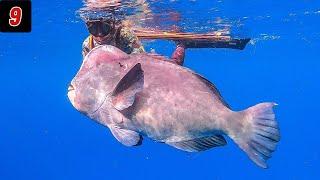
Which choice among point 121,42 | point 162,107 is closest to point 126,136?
point 162,107

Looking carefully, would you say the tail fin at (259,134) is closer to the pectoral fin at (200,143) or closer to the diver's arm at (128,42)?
the pectoral fin at (200,143)

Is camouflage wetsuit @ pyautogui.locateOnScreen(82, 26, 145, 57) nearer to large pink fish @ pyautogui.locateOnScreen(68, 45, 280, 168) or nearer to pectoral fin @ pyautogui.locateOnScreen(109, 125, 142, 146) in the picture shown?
large pink fish @ pyautogui.locateOnScreen(68, 45, 280, 168)

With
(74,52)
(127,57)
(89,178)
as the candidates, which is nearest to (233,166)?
(89,178)

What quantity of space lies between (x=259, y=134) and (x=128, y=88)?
1.05 meters

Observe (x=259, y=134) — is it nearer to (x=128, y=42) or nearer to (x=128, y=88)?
(x=128, y=88)

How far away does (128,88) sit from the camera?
321 centimetres

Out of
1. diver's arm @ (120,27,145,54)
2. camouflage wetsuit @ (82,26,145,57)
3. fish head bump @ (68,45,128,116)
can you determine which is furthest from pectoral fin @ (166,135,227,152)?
diver's arm @ (120,27,145,54)

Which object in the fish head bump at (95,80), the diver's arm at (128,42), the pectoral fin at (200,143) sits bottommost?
the pectoral fin at (200,143)

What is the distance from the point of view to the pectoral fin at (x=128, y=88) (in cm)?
314

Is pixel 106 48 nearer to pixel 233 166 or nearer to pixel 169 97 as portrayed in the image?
pixel 169 97

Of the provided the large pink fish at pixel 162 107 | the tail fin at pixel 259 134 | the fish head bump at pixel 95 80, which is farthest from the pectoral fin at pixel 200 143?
the fish head bump at pixel 95 80

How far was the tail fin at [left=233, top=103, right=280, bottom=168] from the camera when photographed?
3.04m

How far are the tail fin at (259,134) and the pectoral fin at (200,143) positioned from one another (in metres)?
0.16

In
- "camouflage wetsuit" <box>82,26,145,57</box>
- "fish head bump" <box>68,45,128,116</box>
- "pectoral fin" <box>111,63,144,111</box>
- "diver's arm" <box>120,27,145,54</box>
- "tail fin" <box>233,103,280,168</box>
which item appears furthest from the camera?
"diver's arm" <box>120,27,145,54</box>
